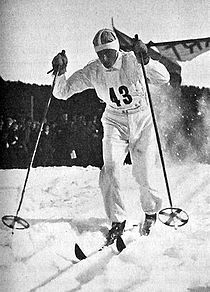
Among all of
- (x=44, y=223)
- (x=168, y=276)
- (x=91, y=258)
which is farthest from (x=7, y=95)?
(x=168, y=276)

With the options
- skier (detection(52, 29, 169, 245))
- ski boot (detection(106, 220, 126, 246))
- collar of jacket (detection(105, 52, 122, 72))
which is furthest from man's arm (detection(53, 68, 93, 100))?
ski boot (detection(106, 220, 126, 246))

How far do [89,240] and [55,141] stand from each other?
38cm

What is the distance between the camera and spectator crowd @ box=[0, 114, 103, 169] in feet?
6.13

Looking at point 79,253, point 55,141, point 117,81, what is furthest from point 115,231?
point 117,81

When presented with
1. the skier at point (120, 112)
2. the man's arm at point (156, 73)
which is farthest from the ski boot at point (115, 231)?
the man's arm at point (156, 73)

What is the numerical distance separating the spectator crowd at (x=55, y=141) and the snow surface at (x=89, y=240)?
37mm

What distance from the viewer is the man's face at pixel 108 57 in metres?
1.88

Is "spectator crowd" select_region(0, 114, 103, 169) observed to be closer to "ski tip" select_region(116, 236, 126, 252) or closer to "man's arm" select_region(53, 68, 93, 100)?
"man's arm" select_region(53, 68, 93, 100)

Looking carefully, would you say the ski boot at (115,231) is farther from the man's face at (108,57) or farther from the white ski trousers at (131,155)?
the man's face at (108,57)

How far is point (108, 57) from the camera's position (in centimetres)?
189

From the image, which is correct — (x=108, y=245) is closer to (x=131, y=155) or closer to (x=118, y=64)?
(x=131, y=155)

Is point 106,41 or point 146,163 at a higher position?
point 106,41

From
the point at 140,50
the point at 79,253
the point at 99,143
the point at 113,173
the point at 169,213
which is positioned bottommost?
the point at 79,253

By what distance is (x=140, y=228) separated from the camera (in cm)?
187
